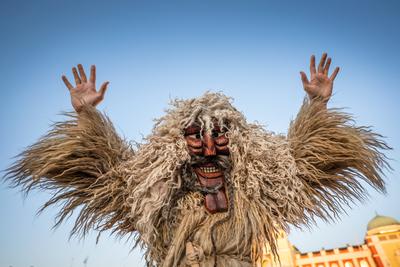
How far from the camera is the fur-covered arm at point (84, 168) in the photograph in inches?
55.9

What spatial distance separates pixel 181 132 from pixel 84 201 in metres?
0.79

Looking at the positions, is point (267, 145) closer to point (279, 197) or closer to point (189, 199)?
point (279, 197)

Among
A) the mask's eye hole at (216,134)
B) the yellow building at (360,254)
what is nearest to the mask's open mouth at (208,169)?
the mask's eye hole at (216,134)

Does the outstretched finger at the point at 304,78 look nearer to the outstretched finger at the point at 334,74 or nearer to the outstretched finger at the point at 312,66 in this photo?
the outstretched finger at the point at 312,66

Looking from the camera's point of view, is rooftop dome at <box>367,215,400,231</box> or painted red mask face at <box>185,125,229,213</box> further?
rooftop dome at <box>367,215,400,231</box>

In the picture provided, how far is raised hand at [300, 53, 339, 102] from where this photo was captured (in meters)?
1.67

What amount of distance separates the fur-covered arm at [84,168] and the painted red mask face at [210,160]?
1.58ft

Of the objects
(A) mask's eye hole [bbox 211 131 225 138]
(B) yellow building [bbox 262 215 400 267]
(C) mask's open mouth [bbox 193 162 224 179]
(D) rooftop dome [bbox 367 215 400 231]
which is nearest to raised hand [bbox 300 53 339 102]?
(A) mask's eye hole [bbox 211 131 225 138]

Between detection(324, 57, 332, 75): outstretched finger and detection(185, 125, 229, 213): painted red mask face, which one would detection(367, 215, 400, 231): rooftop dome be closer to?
detection(324, 57, 332, 75): outstretched finger

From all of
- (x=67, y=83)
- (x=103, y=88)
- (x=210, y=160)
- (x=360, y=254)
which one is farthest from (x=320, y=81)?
(x=360, y=254)

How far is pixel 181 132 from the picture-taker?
1.55 m

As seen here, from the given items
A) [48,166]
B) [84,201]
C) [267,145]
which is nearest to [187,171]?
[267,145]

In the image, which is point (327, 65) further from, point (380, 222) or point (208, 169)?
point (380, 222)

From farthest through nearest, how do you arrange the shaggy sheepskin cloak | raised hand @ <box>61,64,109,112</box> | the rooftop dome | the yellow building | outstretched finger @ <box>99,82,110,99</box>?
the rooftop dome
the yellow building
outstretched finger @ <box>99,82,110,99</box>
raised hand @ <box>61,64,109,112</box>
the shaggy sheepskin cloak
